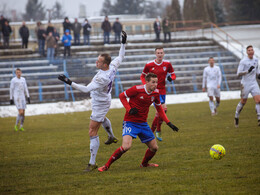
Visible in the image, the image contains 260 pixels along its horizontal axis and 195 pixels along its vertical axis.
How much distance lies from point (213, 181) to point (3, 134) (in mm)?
9836

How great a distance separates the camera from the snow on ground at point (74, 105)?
24.0 metres

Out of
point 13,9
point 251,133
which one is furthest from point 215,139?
point 13,9

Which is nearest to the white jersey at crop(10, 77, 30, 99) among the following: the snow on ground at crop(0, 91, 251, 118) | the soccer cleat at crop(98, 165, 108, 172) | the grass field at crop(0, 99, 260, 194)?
the grass field at crop(0, 99, 260, 194)

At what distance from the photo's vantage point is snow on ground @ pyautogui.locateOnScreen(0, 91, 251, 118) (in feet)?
78.6

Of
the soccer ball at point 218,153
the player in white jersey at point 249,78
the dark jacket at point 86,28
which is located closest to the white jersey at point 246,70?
the player in white jersey at point 249,78

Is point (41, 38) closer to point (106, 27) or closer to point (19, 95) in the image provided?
point (106, 27)

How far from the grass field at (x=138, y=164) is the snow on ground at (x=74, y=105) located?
10.4 meters

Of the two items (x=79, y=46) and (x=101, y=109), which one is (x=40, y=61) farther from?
(x=101, y=109)

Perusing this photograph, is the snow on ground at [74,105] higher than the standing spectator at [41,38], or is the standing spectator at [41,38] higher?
the standing spectator at [41,38]

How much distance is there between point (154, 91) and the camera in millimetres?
7906

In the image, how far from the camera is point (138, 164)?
832 cm

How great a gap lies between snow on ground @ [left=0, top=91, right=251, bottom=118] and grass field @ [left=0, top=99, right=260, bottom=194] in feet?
34.2

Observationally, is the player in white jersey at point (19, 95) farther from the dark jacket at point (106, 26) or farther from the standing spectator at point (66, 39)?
the dark jacket at point (106, 26)

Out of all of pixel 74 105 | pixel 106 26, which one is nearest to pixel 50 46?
pixel 106 26
